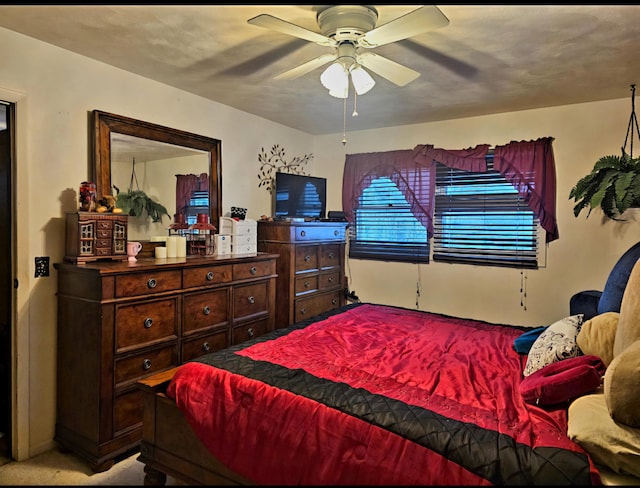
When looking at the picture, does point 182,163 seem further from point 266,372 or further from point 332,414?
point 332,414

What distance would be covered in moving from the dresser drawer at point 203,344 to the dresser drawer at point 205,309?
2.9 inches

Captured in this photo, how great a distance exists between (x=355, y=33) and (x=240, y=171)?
221cm

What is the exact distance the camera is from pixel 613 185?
287 centimetres

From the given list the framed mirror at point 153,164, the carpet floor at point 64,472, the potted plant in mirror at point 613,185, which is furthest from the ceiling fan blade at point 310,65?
the carpet floor at point 64,472

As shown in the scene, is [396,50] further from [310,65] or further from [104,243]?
[104,243]

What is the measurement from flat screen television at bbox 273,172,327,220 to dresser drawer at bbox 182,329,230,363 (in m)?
1.68

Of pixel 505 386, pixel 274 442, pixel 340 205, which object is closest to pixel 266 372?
pixel 274 442

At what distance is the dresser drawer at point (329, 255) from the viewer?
420 centimetres

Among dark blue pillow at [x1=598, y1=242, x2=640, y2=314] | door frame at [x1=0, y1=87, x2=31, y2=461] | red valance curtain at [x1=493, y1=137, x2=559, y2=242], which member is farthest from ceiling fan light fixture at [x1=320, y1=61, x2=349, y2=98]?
red valance curtain at [x1=493, y1=137, x2=559, y2=242]

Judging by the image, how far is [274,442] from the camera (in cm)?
156

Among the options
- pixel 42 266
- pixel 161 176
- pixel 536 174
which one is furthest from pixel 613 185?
pixel 42 266

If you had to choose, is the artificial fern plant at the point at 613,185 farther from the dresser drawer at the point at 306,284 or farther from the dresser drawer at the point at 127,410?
the dresser drawer at the point at 127,410

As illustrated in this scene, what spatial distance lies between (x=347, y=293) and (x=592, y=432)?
135 inches

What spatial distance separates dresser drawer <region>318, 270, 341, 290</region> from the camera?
420cm
